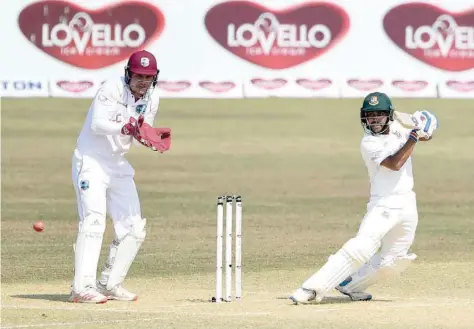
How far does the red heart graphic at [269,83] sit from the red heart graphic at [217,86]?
0.45 metres

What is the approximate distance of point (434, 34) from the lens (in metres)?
27.3

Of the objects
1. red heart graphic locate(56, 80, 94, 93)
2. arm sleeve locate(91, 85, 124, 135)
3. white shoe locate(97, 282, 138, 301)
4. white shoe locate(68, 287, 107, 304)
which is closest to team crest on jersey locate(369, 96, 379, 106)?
arm sleeve locate(91, 85, 124, 135)

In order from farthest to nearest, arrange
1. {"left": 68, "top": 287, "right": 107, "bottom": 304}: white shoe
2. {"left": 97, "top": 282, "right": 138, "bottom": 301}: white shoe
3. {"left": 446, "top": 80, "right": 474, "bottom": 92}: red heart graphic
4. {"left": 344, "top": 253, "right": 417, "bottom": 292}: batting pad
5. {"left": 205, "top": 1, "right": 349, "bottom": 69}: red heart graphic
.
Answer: {"left": 446, "top": 80, "right": 474, "bottom": 92}: red heart graphic < {"left": 205, "top": 1, "right": 349, "bottom": 69}: red heart graphic < {"left": 97, "top": 282, "right": 138, "bottom": 301}: white shoe < {"left": 344, "top": 253, "right": 417, "bottom": 292}: batting pad < {"left": 68, "top": 287, "right": 107, "bottom": 304}: white shoe

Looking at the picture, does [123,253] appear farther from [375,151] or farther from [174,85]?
[174,85]

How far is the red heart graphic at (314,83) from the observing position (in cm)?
2722

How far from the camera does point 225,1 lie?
27359 millimetres

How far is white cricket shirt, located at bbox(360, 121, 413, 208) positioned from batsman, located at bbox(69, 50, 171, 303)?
166 cm

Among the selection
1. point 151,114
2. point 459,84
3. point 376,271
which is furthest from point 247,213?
point 459,84

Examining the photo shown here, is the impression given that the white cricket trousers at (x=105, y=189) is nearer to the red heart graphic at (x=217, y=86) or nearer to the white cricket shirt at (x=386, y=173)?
the white cricket shirt at (x=386, y=173)

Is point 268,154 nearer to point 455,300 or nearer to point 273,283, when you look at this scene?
point 273,283

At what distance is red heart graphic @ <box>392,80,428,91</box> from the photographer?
27094 millimetres

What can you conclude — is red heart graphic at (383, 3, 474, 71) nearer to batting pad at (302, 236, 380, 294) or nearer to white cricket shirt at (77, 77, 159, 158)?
white cricket shirt at (77, 77, 159, 158)

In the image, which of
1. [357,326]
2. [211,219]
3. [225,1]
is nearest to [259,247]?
[211,219]

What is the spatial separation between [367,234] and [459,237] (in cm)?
619
